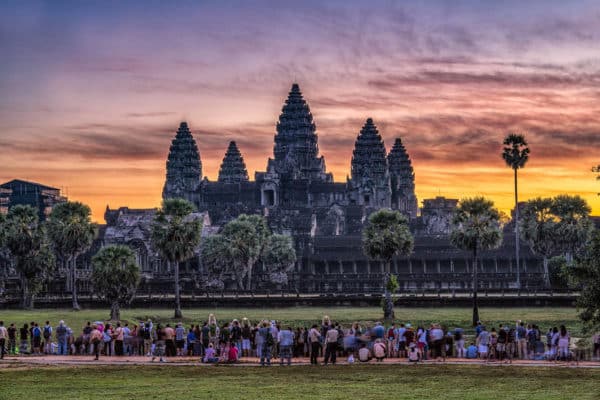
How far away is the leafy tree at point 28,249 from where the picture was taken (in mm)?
96062

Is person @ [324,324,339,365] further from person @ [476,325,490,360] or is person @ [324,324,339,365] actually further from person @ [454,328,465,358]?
person @ [476,325,490,360]

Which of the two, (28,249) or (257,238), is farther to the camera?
(257,238)

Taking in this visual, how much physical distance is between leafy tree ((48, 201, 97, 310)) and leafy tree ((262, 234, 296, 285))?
40.9 m

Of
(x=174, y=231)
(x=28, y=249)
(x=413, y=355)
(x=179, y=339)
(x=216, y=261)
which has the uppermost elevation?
(x=174, y=231)

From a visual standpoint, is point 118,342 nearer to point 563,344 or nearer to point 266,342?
point 266,342

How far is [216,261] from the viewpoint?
132250 mm

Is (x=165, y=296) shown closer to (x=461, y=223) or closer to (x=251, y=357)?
(x=461, y=223)

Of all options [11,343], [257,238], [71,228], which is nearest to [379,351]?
→ [11,343]

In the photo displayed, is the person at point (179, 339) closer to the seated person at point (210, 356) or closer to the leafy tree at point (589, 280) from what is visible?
the seated person at point (210, 356)

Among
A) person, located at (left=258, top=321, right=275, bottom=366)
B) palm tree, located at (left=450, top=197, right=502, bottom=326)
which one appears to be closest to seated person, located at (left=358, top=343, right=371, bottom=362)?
person, located at (left=258, top=321, right=275, bottom=366)

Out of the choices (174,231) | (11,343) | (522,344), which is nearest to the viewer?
(522,344)

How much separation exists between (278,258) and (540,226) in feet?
106

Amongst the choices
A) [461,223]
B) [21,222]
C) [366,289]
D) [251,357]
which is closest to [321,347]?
[251,357]

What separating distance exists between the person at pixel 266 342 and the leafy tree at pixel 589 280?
1175 centimetres
